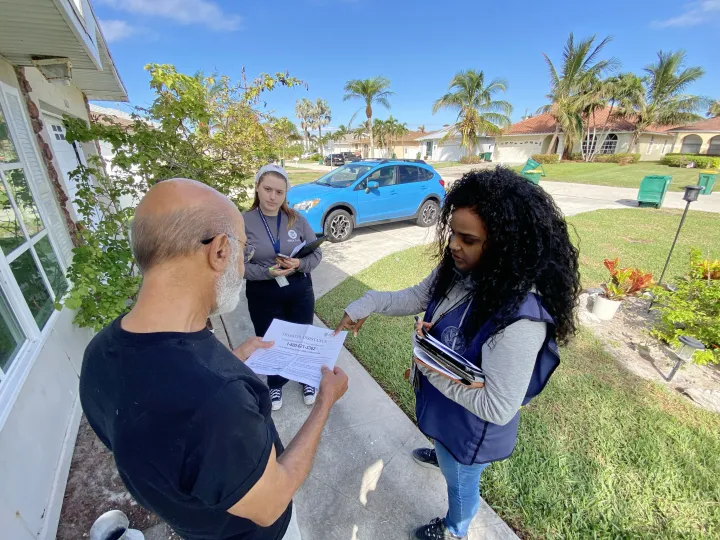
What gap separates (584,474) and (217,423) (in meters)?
2.34

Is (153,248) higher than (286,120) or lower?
lower

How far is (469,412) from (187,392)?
1.09 metres

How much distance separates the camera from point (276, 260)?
2.37 m

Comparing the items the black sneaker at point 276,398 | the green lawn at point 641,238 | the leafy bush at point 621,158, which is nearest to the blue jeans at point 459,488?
the black sneaker at point 276,398

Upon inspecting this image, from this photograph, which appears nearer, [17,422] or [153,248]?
[153,248]

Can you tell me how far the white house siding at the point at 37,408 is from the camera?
147cm

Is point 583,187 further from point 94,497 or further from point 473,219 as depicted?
point 94,497

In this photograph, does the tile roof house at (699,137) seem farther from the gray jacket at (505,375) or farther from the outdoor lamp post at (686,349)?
the gray jacket at (505,375)

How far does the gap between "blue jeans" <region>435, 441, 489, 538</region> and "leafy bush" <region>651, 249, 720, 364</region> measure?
2.37m

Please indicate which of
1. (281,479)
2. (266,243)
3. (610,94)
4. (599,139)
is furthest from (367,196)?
(599,139)

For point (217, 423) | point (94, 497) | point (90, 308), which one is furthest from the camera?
point (90, 308)

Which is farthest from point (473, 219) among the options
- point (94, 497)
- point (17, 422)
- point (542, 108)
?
point (542, 108)

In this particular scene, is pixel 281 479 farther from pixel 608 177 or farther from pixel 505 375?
pixel 608 177

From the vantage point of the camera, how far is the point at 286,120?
4.39 m
